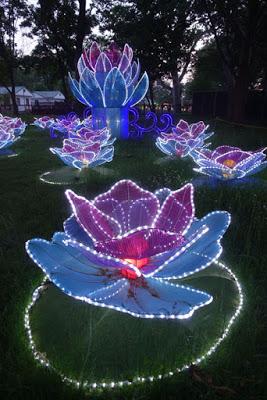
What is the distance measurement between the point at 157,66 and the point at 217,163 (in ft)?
62.8

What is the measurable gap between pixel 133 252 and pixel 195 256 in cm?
45

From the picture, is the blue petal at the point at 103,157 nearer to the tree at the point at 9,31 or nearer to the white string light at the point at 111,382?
the white string light at the point at 111,382

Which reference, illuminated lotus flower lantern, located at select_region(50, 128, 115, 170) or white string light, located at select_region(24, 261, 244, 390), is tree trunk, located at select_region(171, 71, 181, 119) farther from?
white string light, located at select_region(24, 261, 244, 390)

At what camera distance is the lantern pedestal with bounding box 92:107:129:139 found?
12539mm

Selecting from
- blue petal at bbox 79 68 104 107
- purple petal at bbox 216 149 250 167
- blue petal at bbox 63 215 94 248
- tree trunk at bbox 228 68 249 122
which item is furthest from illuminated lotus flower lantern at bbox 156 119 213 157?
tree trunk at bbox 228 68 249 122

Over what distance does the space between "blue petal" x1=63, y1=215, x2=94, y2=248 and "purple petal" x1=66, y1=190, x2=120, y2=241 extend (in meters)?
0.18

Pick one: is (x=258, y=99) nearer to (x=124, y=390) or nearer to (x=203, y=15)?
(x=203, y=15)

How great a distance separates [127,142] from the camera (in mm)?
12242

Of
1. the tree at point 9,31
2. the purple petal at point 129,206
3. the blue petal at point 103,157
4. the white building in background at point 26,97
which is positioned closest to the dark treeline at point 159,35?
the tree at point 9,31

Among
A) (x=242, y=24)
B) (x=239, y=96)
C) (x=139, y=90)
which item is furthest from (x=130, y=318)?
(x=242, y=24)

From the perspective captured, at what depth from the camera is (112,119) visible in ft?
41.7

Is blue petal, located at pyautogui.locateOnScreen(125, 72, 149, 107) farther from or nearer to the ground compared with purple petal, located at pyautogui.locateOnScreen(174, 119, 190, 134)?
farther from the ground

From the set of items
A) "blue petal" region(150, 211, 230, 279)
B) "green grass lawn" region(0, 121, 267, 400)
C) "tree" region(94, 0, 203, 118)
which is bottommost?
"green grass lawn" region(0, 121, 267, 400)

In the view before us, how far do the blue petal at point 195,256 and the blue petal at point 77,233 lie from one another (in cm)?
54
